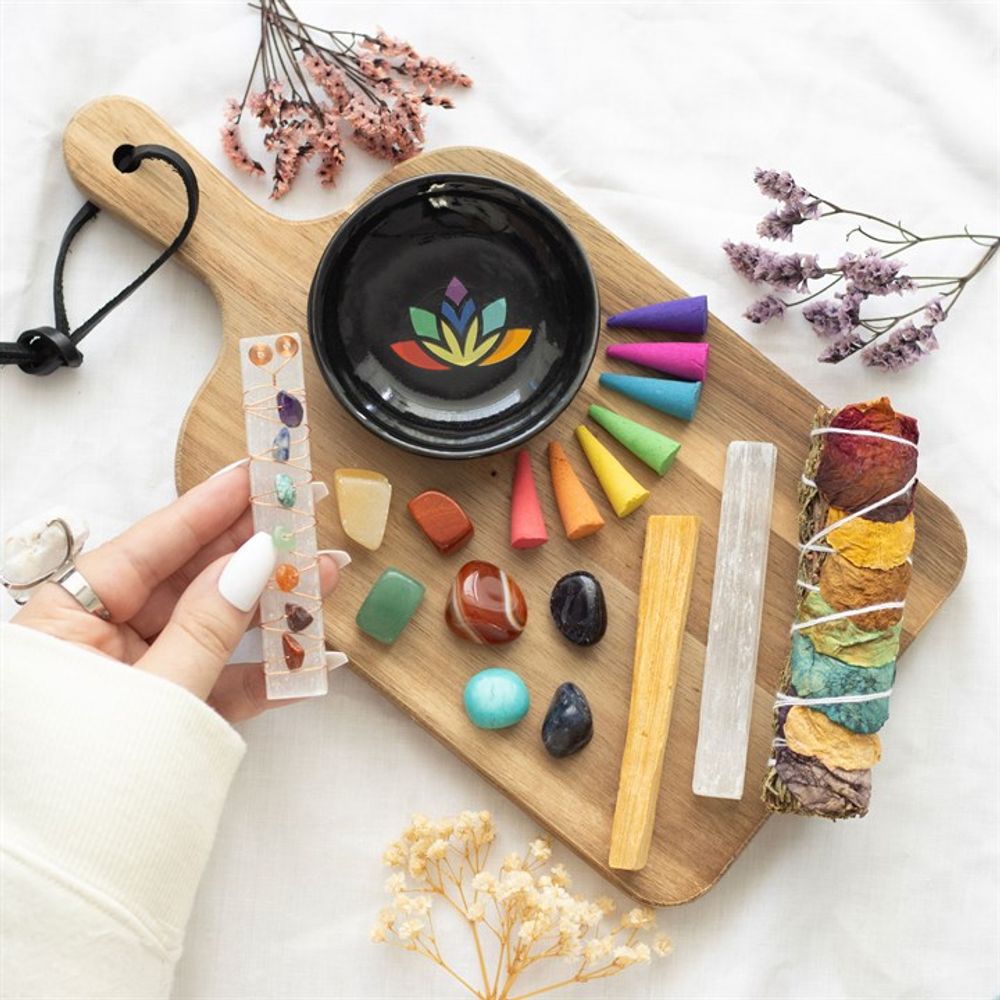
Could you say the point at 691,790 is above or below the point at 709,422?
below

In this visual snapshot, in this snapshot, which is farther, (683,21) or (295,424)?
(683,21)

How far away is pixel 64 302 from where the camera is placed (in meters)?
1.17

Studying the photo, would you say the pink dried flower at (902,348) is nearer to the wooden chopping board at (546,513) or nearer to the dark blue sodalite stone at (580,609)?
the wooden chopping board at (546,513)

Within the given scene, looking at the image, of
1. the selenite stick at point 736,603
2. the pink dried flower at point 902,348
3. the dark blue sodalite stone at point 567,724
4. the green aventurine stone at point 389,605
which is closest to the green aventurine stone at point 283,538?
the green aventurine stone at point 389,605

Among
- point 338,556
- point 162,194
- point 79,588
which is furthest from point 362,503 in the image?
point 162,194

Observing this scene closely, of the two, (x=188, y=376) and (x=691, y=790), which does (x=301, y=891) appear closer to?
(x=691, y=790)

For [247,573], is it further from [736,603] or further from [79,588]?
[736,603]

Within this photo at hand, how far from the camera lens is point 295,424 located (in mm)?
1040

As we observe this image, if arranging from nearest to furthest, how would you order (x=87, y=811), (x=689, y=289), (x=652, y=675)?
(x=87, y=811) → (x=652, y=675) → (x=689, y=289)

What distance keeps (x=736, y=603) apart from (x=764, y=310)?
0.31 m

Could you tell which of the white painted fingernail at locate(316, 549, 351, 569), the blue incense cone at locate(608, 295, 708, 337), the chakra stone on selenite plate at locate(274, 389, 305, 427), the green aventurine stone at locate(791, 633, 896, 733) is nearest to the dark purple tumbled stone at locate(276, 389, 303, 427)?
the chakra stone on selenite plate at locate(274, 389, 305, 427)

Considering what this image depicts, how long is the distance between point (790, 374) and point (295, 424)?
54 centimetres

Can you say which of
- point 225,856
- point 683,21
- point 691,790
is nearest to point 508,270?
point 683,21

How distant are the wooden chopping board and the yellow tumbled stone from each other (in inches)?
2.5
